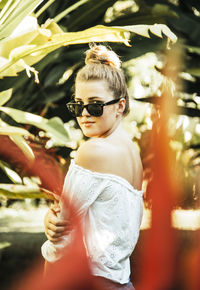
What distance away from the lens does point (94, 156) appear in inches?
52.8

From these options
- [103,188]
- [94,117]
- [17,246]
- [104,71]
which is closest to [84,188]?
[103,188]

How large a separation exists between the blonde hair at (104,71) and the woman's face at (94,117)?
18 millimetres

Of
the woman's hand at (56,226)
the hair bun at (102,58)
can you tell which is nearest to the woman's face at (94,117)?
the hair bun at (102,58)

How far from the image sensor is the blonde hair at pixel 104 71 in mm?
1483

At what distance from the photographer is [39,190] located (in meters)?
1.30

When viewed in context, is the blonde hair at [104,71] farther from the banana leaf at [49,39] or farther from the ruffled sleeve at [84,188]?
the ruffled sleeve at [84,188]

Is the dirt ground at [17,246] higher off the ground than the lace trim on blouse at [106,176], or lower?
lower

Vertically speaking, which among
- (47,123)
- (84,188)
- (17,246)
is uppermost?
(47,123)

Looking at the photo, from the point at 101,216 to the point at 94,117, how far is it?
320mm

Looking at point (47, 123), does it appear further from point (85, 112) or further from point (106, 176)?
point (106, 176)

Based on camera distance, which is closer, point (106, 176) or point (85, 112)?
point (106, 176)

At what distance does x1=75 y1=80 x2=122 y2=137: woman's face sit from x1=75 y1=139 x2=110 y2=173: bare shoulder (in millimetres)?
119

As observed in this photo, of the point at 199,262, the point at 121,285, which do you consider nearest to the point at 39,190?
the point at 121,285

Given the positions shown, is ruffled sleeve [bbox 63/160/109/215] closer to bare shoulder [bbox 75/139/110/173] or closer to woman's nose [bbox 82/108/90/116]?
bare shoulder [bbox 75/139/110/173]
